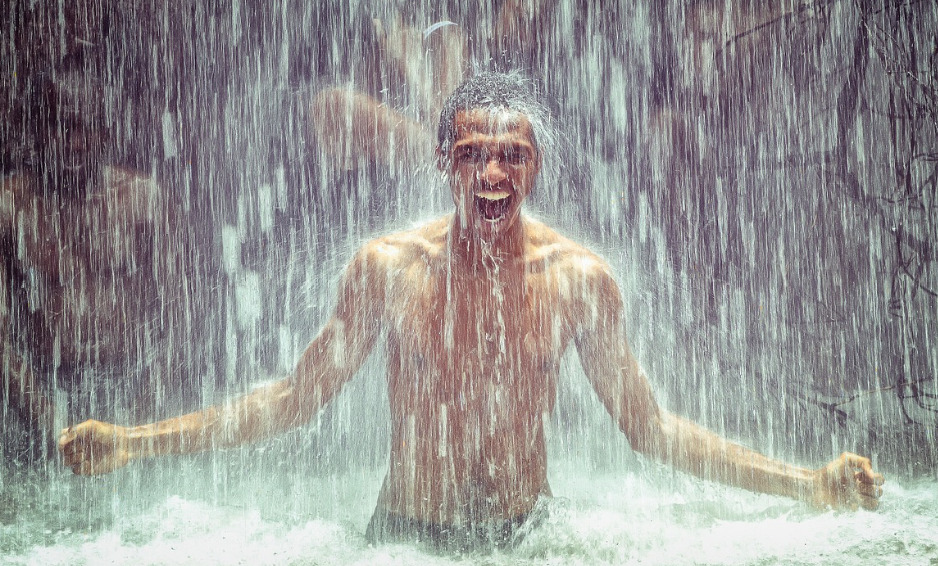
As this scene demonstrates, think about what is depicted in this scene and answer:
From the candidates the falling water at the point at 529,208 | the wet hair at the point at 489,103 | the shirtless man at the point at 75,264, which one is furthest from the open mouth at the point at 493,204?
the shirtless man at the point at 75,264

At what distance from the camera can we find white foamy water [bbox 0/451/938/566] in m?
2.85

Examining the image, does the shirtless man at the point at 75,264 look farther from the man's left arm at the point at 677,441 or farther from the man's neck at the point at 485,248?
the man's left arm at the point at 677,441

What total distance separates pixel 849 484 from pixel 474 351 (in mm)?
1386

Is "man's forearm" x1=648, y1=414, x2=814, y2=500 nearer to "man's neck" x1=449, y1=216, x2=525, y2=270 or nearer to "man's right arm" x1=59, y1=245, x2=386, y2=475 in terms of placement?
"man's neck" x1=449, y1=216, x2=525, y2=270

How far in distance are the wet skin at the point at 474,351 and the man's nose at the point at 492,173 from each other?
0.06 metres

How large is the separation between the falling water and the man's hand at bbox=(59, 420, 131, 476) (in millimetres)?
1556

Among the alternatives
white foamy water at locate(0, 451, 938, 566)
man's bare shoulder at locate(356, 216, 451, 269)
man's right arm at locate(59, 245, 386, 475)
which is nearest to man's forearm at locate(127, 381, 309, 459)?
man's right arm at locate(59, 245, 386, 475)

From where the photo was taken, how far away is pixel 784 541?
117 inches

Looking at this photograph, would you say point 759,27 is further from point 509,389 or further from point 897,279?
point 509,389

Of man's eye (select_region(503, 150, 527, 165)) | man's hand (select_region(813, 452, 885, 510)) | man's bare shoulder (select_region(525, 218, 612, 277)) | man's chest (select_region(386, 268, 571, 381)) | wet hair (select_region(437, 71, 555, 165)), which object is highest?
wet hair (select_region(437, 71, 555, 165))

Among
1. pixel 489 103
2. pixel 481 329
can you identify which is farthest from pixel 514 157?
pixel 481 329

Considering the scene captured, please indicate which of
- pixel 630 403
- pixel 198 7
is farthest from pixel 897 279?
pixel 198 7

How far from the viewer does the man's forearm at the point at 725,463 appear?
2350 millimetres

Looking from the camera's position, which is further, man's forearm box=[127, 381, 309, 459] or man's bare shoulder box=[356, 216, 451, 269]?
man's bare shoulder box=[356, 216, 451, 269]
